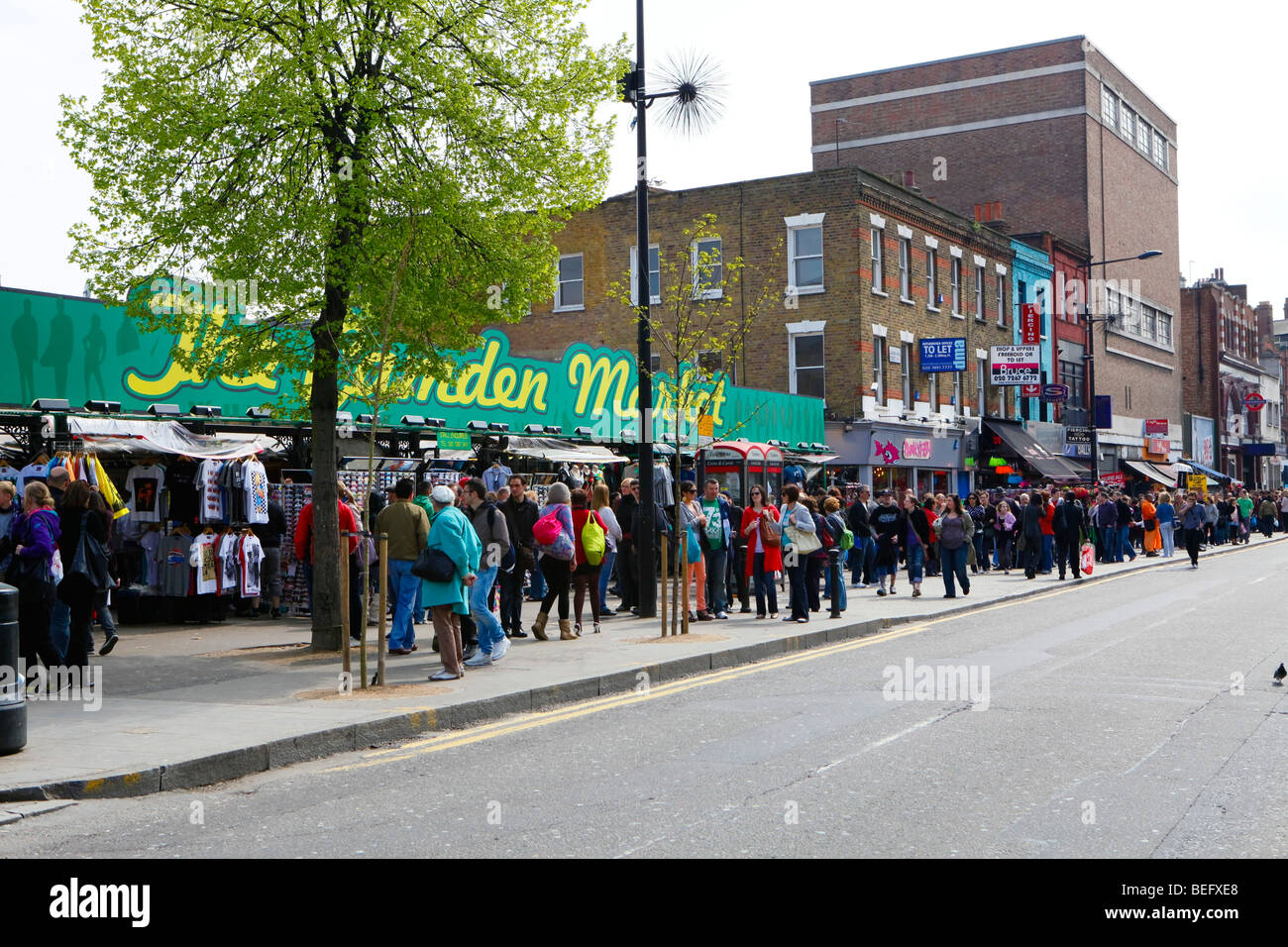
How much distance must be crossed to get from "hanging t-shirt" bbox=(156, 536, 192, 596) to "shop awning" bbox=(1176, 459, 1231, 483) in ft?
179

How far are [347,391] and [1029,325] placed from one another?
32.3 metres

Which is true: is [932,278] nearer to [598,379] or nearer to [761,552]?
[598,379]

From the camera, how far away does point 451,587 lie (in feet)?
36.8

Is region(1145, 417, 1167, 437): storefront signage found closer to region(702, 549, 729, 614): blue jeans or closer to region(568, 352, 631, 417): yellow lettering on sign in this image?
region(568, 352, 631, 417): yellow lettering on sign

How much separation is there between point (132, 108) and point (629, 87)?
6798 millimetres

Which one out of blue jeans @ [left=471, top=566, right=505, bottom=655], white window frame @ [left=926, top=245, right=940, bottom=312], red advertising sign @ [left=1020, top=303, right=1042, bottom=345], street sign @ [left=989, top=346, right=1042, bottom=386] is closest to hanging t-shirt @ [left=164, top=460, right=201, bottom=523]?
blue jeans @ [left=471, top=566, right=505, bottom=655]

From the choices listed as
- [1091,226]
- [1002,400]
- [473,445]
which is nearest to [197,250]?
[473,445]

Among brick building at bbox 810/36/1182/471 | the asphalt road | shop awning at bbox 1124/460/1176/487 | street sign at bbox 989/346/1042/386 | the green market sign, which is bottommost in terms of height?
the asphalt road

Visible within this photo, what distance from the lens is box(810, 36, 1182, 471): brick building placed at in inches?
1996

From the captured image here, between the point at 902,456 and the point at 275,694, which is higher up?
the point at 902,456

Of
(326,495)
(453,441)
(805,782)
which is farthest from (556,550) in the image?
(805,782)

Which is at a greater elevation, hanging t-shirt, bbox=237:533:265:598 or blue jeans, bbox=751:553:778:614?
hanging t-shirt, bbox=237:533:265:598

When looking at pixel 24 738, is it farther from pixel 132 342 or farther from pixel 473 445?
pixel 473 445
